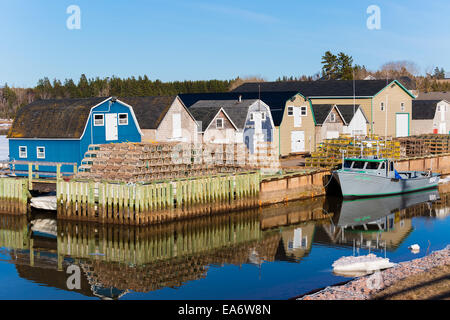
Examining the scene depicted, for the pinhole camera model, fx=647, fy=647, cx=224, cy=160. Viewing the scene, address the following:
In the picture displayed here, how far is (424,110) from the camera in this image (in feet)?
244

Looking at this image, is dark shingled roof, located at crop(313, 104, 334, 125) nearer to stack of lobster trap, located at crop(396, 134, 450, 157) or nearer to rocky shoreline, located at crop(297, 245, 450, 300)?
stack of lobster trap, located at crop(396, 134, 450, 157)

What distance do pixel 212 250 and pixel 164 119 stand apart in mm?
17106

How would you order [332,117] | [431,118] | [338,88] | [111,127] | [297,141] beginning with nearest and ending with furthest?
1. [111,127]
2. [297,141]
3. [332,117]
4. [338,88]
5. [431,118]

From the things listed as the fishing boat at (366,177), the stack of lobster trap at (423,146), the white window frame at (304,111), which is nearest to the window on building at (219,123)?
the white window frame at (304,111)

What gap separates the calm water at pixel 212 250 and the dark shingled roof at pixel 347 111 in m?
21.7

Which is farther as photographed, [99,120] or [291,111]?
[291,111]

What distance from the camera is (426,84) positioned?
519ft

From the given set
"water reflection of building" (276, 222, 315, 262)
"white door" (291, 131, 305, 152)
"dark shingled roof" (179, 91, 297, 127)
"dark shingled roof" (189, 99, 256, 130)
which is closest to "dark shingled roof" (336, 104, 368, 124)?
"white door" (291, 131, 305, 152)

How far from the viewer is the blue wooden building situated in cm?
3819

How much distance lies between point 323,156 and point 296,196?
601cm

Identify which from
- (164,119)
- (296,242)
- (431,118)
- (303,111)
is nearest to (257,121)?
(303,111)

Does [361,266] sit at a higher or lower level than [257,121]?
lower

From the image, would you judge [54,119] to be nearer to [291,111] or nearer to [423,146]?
[291,111]

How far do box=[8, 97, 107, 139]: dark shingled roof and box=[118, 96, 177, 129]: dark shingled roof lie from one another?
154 inches
